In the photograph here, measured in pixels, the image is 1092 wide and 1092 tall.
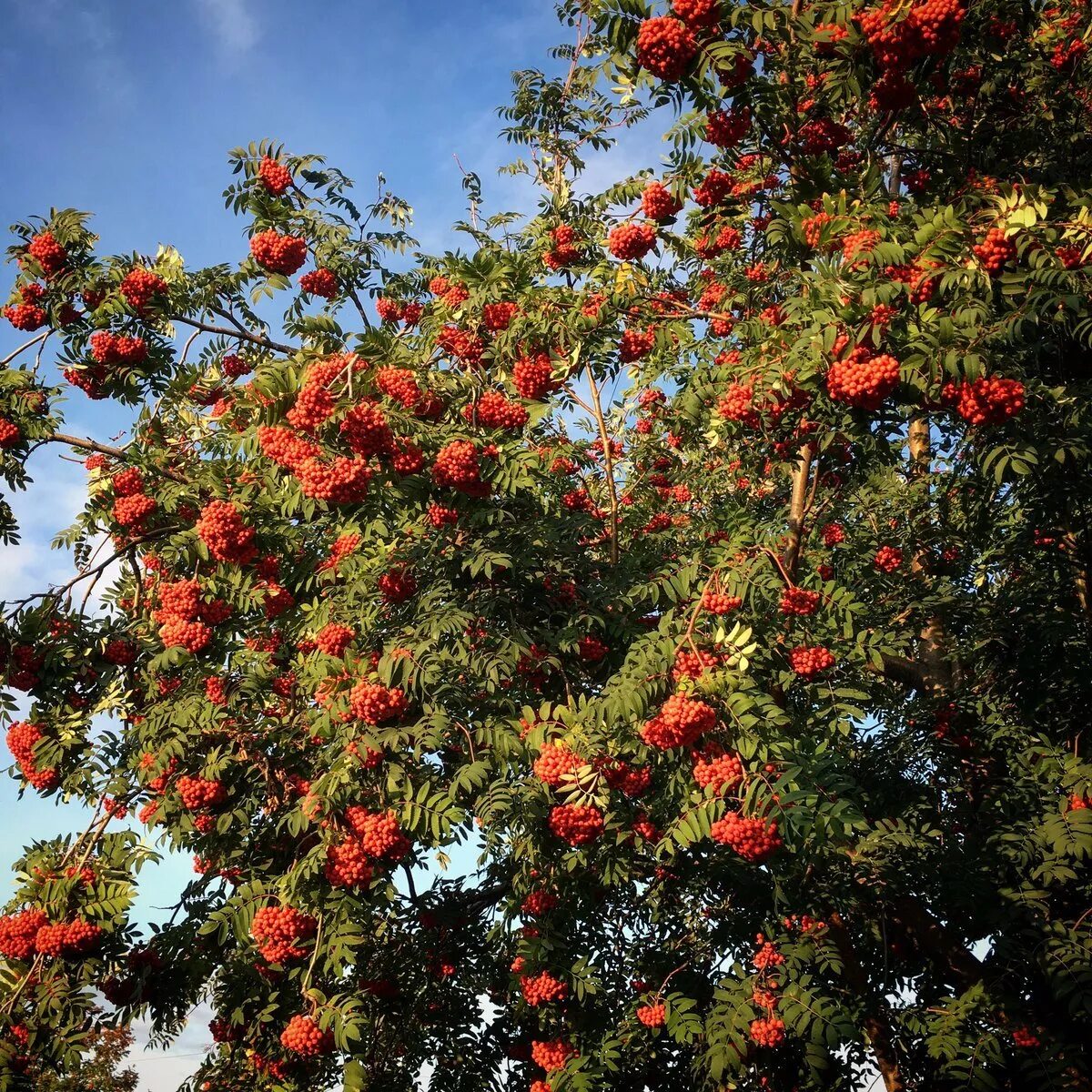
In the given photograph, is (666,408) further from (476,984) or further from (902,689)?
(476,984)

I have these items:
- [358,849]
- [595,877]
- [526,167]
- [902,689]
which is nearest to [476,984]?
[595,877]

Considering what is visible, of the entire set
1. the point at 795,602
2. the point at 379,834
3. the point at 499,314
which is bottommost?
the point at 379,834

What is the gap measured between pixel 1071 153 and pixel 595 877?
6873 millimetres

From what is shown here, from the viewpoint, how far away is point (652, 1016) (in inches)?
253

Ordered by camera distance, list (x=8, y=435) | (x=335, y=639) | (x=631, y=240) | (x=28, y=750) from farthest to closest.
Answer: (x=8, y=435) → (x=28, y=750) → (x=631, y=240) → (x=335, y=639)

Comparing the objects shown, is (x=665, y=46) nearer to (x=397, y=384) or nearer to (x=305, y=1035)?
(x=397, y=384)

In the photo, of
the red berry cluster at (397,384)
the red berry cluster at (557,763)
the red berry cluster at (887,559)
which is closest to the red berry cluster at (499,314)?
the red berry cluster at (397,384)

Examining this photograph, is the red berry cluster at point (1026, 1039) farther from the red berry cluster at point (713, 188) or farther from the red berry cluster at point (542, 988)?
the red berry cluster at point (713, 188)

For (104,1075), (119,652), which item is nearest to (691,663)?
(119,652)

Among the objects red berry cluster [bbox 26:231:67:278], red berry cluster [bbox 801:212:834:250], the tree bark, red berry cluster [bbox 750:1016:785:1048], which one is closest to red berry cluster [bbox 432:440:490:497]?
the tree bark

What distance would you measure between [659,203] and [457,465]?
2.92m

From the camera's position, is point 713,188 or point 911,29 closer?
point 911,29

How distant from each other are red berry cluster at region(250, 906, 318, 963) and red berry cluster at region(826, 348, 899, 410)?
4.29 meters

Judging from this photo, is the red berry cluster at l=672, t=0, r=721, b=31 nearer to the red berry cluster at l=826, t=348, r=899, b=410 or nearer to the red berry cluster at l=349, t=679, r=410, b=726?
the red berry cluster at l=826, t=348, r=899, b=410
